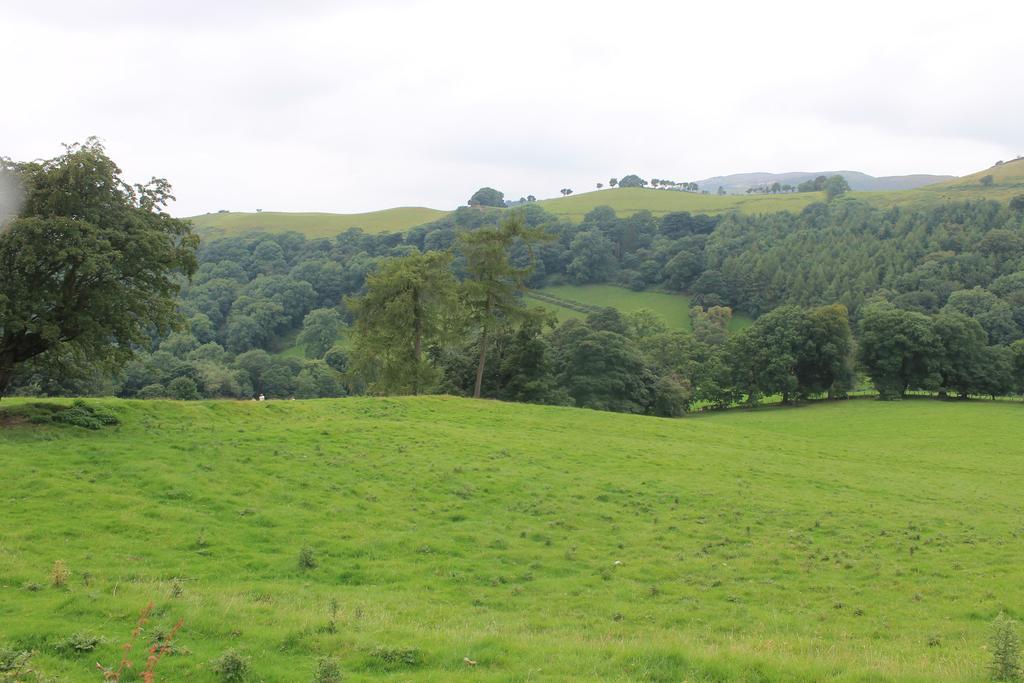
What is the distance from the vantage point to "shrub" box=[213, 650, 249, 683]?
8.43 metres

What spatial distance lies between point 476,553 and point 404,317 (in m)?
33.6

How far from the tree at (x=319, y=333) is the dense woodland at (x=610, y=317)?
1.17 feet

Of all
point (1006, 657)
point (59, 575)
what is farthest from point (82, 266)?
point (1006, 657)

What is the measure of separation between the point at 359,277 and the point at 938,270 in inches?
5011

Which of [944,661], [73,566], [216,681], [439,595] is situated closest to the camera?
[216,681]

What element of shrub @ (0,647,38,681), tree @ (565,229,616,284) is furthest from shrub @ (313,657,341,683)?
tree @ (565,229,616,284)

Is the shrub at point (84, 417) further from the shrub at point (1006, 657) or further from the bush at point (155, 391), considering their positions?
the bush at point (155, 391)

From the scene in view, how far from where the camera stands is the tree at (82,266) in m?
22.9

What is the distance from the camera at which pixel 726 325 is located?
Answer: 140m

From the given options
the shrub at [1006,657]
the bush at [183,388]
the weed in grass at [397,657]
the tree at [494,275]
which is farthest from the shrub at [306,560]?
the bush at [183,388]

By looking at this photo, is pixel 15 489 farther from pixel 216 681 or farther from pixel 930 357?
pixel 930 357

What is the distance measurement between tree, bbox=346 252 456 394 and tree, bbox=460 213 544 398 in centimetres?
174

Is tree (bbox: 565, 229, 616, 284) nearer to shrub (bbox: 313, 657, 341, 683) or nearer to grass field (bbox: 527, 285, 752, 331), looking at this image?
grass field (bbox: 527, 285, 752, 331)

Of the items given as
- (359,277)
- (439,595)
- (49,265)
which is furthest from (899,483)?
(359,277)
